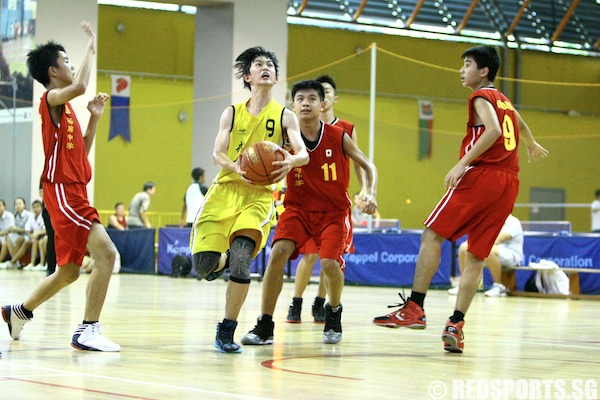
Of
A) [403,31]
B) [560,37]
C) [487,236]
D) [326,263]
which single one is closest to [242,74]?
[326,263]

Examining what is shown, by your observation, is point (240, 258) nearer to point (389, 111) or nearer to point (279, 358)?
point (279, 358)

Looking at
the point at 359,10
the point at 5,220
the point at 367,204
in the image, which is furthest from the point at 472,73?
the point at 359,10

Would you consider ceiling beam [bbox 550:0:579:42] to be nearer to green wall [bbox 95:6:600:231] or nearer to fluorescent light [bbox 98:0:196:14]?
green wall [bbox 95:6:600:231]

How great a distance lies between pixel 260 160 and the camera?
603 cm

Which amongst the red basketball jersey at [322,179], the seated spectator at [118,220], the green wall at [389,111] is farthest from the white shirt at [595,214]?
the red basketball jersey at [322,179]

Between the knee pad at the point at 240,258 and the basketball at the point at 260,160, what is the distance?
37cm

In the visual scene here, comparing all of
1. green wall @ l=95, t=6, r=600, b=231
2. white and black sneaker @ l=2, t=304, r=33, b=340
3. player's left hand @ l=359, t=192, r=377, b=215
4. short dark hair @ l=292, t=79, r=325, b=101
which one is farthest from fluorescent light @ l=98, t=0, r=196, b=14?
white and black sneaker @ l=2, t=304, r=33, b=340

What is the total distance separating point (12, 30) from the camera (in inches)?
835

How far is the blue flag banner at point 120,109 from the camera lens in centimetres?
2545

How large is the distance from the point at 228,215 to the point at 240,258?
28 cm

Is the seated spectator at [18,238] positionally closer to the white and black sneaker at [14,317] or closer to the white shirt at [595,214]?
the white shirt at [595,214]

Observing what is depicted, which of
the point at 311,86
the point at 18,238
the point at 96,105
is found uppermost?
the point at 311,86

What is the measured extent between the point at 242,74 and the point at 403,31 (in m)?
25.0

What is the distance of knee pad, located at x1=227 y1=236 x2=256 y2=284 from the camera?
611cm
